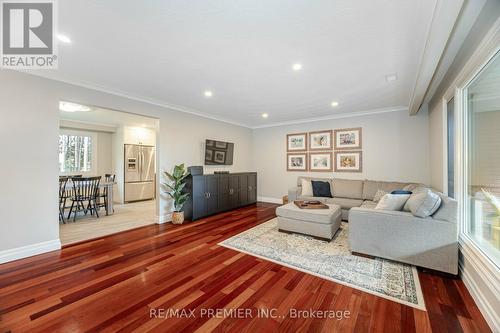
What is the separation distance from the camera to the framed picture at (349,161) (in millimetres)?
5016

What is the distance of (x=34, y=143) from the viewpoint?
2.76m

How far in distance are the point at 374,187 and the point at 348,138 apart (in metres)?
1.37

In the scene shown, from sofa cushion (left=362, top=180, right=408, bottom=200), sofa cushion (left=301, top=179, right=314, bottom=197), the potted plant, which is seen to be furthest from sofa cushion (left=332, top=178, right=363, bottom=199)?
the potted plant

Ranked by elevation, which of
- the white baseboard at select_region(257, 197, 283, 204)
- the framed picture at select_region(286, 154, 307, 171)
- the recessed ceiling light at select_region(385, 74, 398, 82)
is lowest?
the white baseboard at select_region(257, 197, 283, 204)

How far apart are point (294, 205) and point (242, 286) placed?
199cm

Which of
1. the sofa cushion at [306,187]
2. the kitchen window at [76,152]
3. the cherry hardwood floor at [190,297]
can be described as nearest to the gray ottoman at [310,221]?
the cherry hardwood floor at [190,297]

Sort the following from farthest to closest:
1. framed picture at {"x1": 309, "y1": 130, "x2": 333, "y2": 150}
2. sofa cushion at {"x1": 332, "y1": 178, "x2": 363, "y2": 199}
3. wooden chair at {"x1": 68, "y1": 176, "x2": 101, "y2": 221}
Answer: framed picture at {"x1": 309, "y1": 130, "x2": 333, "y2": 150} < sofa cushion at {"x1": 332, "y1": 178, "x2": 363, "y2": 199} < wooden chair at {"x1": 68, "y1": 176, "x2": 101, "y2": 221}

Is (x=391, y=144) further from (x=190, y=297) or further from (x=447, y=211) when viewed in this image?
(x=190, y=297)

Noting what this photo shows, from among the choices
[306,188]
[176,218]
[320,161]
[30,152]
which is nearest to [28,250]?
[30,152]

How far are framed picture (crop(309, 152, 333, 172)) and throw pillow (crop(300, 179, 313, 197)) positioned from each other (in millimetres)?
655

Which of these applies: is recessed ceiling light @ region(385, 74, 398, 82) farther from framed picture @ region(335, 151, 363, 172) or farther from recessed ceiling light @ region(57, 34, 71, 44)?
recessed ceiling light @ region(57, 34, 71, 44)

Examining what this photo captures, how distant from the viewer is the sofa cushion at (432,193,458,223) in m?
2.20

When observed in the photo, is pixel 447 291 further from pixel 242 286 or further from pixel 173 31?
pixel 173 31

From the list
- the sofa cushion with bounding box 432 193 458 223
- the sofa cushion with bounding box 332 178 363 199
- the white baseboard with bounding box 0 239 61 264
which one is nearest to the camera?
the sofa cushion with bounding box 432 193 458 223
